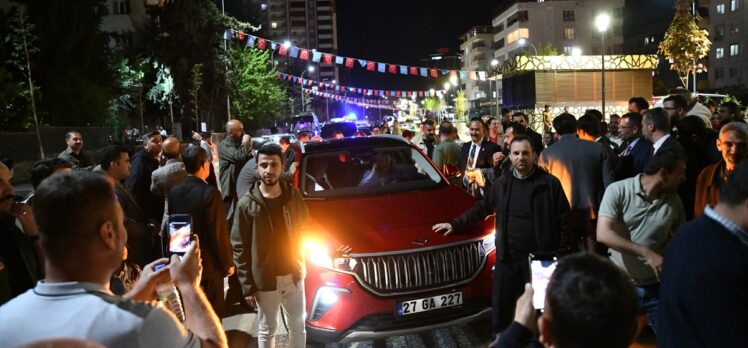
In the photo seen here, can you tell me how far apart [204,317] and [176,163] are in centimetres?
457

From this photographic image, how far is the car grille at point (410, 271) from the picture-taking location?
204 inches

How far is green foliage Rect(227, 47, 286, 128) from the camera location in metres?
46.3

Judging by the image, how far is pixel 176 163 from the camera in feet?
21.3

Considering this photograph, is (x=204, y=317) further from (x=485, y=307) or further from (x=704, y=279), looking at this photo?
(x=485, y=307)

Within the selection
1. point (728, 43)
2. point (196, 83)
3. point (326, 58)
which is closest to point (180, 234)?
point (326, 58)

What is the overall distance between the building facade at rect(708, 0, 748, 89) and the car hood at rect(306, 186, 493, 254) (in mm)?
70056

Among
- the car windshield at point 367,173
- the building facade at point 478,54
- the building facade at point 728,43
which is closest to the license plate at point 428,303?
the car windshield at point 367,173

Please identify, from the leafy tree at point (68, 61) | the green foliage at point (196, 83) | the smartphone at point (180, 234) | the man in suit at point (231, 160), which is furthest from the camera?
the green foliage at point (196, 83)

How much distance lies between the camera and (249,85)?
4750cm

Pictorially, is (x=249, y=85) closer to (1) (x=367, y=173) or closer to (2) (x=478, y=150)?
(2) (x=478, y=150)

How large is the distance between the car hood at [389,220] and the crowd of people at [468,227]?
24cm

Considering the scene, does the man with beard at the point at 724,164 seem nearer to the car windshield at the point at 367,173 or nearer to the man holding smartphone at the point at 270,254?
the car windshield at the point at 367,173

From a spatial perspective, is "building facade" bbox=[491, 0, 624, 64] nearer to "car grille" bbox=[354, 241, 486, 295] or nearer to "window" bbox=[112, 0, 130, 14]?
"window" bbox=[112, 0, 130, 14]

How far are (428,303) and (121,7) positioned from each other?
5703cm
